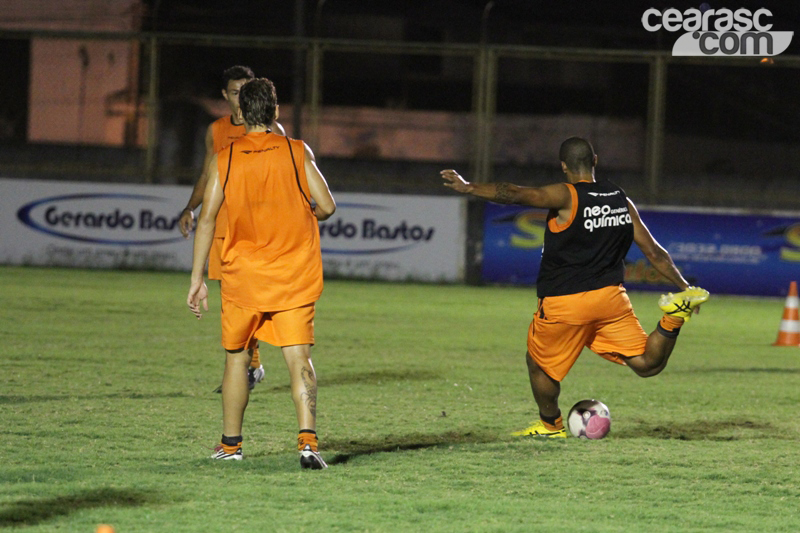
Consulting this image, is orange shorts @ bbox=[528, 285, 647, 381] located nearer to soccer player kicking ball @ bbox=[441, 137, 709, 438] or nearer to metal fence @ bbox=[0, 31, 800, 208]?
soccer player kicking ball @ bbox=[441, 137, 709, 438]

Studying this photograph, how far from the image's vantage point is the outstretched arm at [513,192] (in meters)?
5.93

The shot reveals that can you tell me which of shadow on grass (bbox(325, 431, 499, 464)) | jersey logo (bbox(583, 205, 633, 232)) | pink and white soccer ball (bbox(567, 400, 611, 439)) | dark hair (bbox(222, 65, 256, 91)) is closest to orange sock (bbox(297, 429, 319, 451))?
shadow on grass (bbox(325, 431, 499, 464))

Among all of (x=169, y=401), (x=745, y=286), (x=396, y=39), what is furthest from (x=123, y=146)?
(x=169, y=401)

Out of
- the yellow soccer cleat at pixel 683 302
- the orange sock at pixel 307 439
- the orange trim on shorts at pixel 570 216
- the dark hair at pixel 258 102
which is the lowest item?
the orange sock at pixel 307 439

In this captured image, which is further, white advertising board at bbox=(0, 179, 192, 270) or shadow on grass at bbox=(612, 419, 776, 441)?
white advertising board at bbox=(0, 179, 192, 270)

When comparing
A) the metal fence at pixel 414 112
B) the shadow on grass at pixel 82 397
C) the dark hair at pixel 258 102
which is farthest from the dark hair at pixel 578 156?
the metal fence at pixel 414 112

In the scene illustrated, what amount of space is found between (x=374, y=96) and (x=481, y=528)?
29553 mm

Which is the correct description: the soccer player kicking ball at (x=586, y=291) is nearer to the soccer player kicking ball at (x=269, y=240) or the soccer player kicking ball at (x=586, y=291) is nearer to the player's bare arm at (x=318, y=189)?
the player's bare arm at (x=318, y=189)

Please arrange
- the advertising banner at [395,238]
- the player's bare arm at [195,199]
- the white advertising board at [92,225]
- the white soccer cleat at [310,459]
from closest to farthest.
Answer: the white soccer cleat at [310,459], the player's bare arm at [195,199], the advertising banner at [395,238], the white advertising board at [92,225]

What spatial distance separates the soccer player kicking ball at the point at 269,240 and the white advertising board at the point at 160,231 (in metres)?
12.7

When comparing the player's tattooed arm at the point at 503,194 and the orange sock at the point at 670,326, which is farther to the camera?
the orange sock at the point at 670,326

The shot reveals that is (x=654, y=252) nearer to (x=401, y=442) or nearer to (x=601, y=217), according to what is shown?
(x=601, y=217)

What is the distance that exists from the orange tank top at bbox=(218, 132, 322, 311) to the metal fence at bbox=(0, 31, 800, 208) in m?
13.8

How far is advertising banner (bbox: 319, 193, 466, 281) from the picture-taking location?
18.4 m
